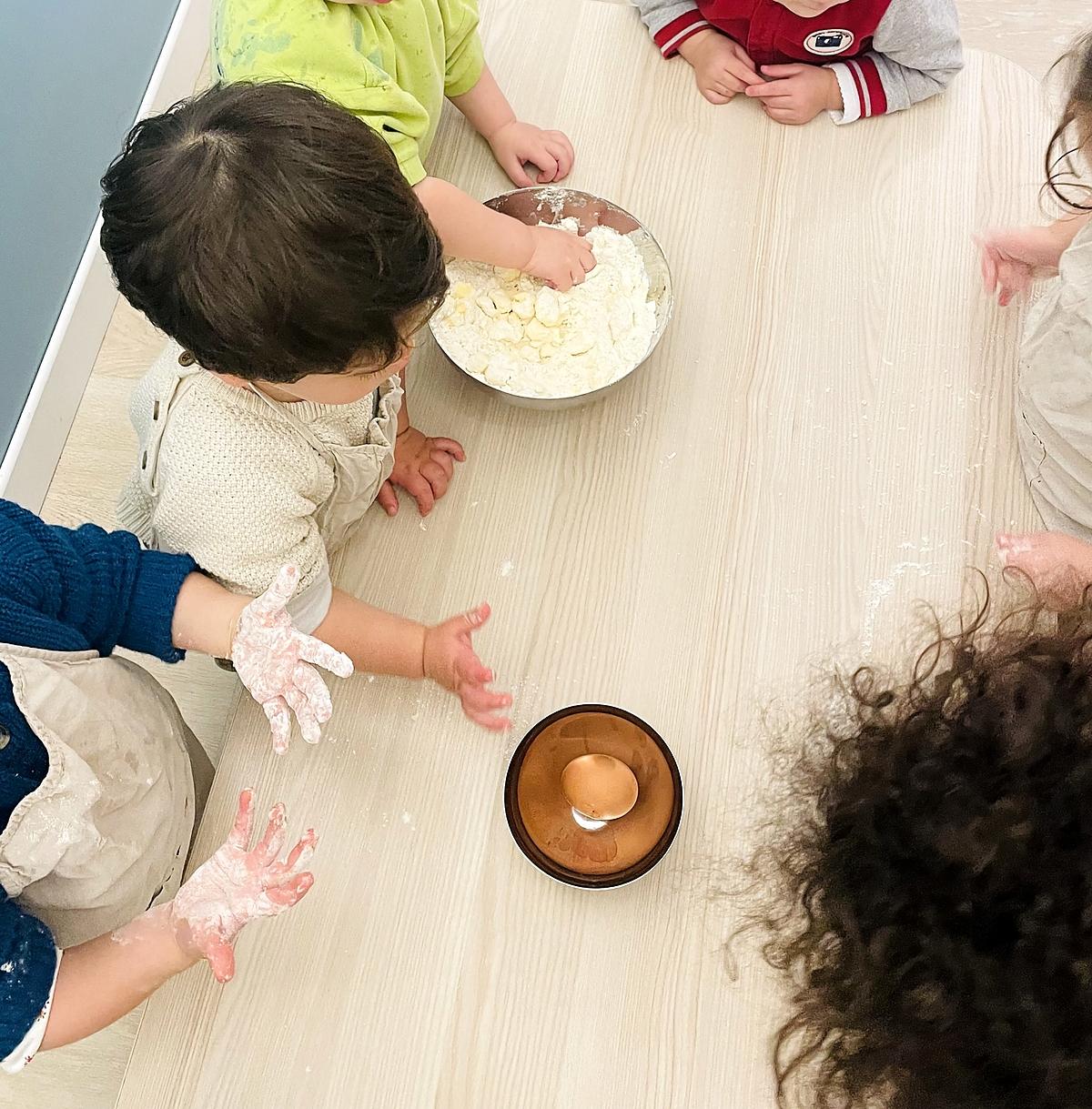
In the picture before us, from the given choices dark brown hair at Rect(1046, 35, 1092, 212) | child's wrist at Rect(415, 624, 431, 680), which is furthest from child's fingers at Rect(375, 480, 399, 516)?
dark brown hair at Rect(1046, 35, 1092, 212)

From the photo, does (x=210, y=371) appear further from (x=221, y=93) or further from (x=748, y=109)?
(x=748, y=109)

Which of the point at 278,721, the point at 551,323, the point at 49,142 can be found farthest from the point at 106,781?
the point at 49,142

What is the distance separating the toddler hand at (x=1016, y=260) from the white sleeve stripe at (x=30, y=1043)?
0.96m

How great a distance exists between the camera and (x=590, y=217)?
3.12ft

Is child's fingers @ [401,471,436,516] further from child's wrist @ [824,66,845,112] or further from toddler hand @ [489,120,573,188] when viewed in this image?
child's wrist @ [824,66,845,112]

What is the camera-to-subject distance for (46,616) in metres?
0.68

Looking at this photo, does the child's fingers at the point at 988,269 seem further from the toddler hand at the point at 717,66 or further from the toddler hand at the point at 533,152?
the toddler hand at the point at 533,152

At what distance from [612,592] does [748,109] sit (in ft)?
1.77

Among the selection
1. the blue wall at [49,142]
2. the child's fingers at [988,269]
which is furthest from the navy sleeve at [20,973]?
the blue wall at [49,142]

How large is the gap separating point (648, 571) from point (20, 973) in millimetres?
536

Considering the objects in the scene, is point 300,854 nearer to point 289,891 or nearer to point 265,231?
point 289,891

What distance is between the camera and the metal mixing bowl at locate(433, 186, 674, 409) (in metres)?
0.87

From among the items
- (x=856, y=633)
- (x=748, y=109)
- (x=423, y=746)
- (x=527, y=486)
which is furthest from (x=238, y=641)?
(x=748, y=109)

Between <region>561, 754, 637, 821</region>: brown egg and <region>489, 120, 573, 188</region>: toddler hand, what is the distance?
57 centimetres
